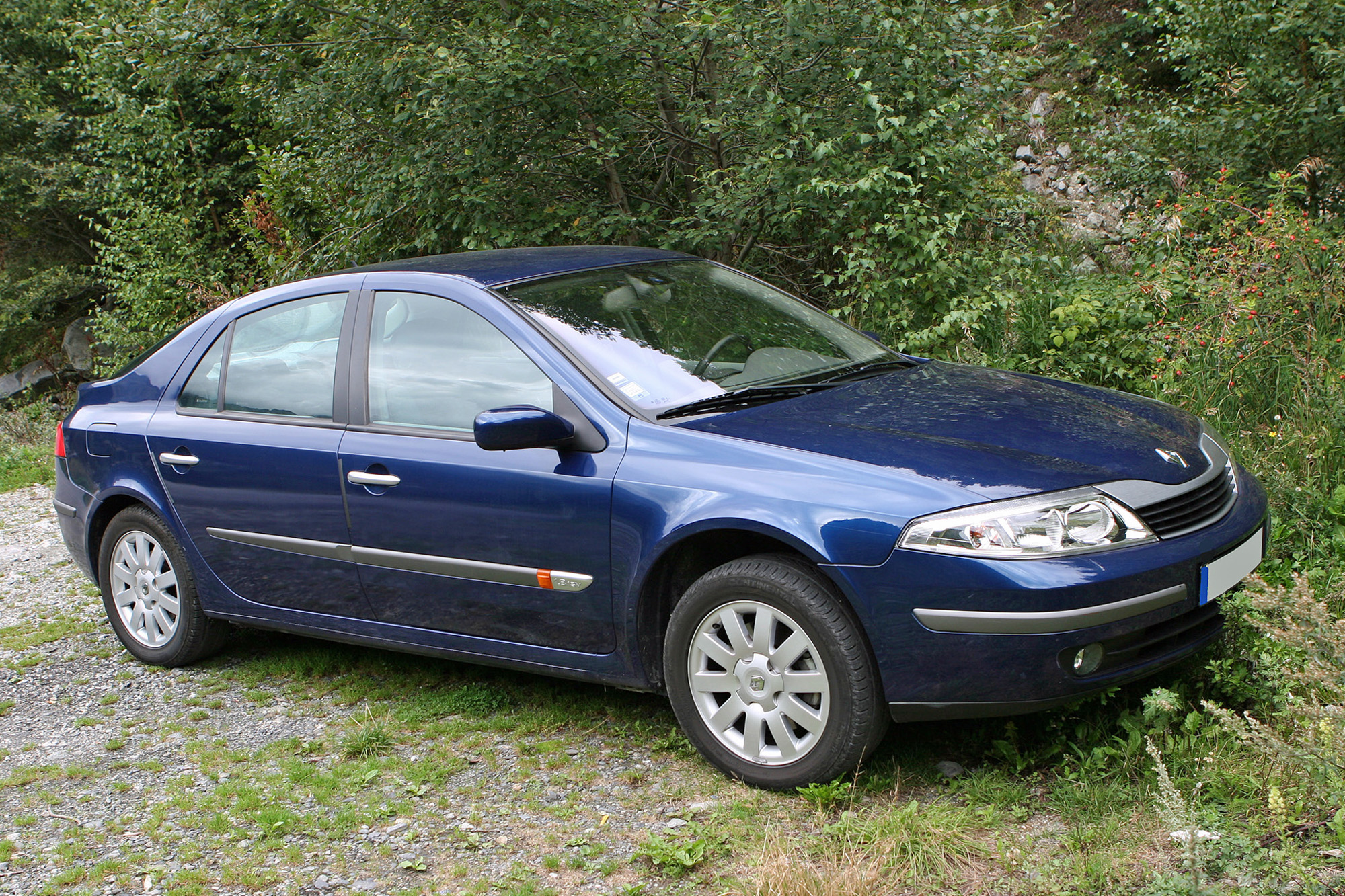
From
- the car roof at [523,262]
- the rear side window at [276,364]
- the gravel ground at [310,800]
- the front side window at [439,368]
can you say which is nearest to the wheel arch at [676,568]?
the gravel ground at [310,800]

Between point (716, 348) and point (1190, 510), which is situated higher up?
point (716, 348)

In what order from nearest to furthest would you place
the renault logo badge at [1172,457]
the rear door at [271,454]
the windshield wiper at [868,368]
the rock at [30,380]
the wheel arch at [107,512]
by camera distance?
the renault logo badge at [1172,457]
the windshield wiper at [868,368]
the rear door at [271,454]
the wheel arch at [107,512]
the rock at [30,380]

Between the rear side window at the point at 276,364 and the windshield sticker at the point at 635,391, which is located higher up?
the rear side window at the point at 276,364

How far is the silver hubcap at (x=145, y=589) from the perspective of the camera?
5.11 meters

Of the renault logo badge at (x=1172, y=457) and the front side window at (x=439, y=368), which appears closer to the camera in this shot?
the renault logo badge at (x=1172, y=457)

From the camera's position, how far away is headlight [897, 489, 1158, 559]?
3055 mm

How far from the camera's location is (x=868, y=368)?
4395mm

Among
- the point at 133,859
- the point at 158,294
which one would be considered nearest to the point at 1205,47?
the point at 133,859

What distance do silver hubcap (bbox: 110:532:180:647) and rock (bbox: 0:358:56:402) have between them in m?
15.9

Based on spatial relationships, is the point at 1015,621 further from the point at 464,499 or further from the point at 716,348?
the point at 464,499

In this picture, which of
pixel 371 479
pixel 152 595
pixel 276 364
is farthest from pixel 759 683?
pixel 152 595

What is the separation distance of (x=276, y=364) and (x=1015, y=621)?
10.0 ft

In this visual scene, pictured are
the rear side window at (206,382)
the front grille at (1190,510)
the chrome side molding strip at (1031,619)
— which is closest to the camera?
the chrome side molding strip at (1031,619)

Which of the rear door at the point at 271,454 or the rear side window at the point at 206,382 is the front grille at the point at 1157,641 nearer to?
the rear door at the point at 271,454
